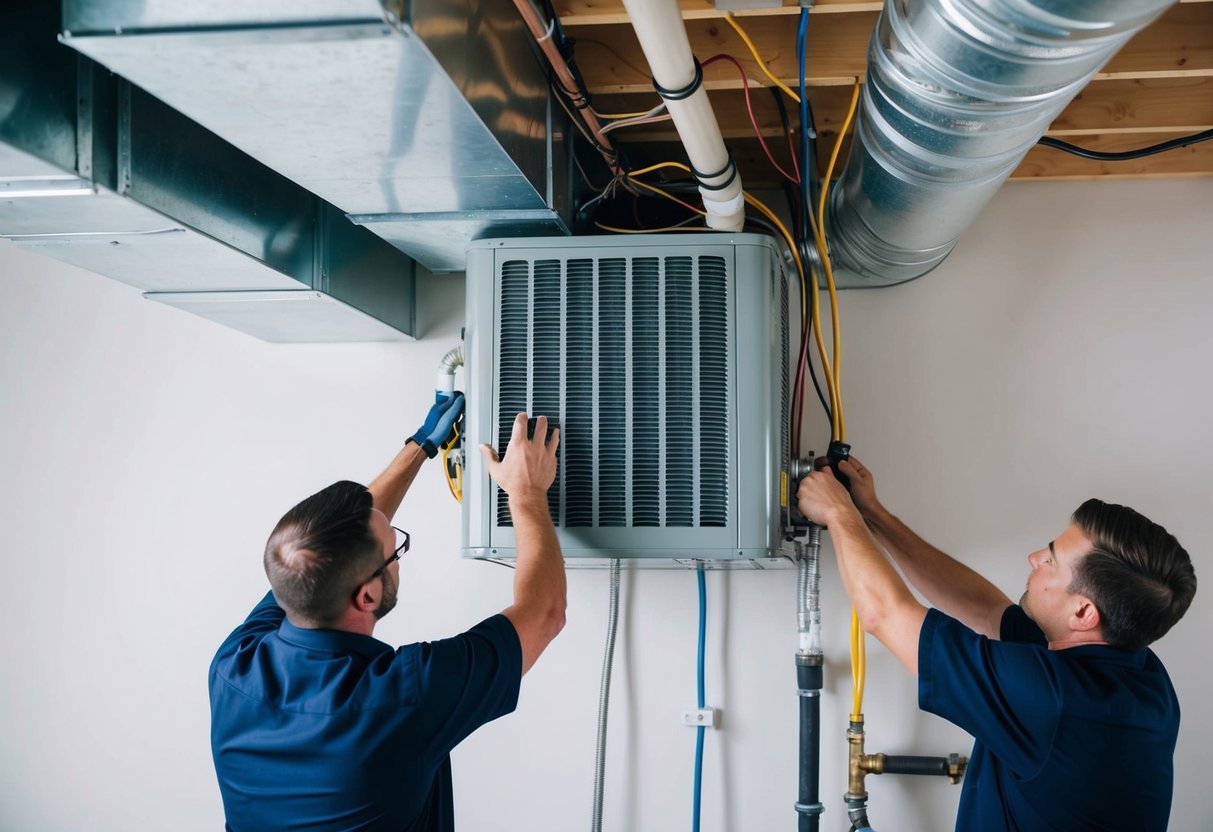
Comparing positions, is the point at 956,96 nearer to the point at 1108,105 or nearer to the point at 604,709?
the point at 1108,105

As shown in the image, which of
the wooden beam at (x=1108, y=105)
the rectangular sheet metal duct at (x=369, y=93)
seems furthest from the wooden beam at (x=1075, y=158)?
the rectangular sheet metal duct at (x=369, y=93)

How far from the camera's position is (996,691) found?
1.42m

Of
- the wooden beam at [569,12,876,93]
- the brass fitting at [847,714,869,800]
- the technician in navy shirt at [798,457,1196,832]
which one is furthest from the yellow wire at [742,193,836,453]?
the brass fitting at [847,714,869,800]

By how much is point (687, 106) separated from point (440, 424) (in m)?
0.84

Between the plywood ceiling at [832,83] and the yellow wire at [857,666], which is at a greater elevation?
the plywood ceiling at [832,83]

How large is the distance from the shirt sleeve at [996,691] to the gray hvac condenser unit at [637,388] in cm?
34

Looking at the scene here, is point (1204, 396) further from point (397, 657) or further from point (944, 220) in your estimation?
point (397, 657)

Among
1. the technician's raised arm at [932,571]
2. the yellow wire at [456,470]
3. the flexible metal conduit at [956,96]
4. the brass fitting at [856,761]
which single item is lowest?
the brass fitting at [856,761]

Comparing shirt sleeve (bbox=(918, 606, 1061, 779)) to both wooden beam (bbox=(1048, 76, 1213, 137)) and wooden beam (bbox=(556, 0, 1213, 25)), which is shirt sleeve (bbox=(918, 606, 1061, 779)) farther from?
wooden beam (bbox=(1048, 76, 1213, 137))

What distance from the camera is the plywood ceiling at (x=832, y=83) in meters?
1.74

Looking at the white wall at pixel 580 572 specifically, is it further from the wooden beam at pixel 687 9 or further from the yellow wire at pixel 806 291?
the wooden beam at pixel 687 9

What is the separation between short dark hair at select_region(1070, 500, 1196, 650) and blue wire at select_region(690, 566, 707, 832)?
2.68 ft

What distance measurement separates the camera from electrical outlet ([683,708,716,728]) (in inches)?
85.2

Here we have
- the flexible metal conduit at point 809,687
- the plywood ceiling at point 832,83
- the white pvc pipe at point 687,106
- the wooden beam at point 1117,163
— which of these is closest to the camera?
the white pvc pipe at point 687,106
